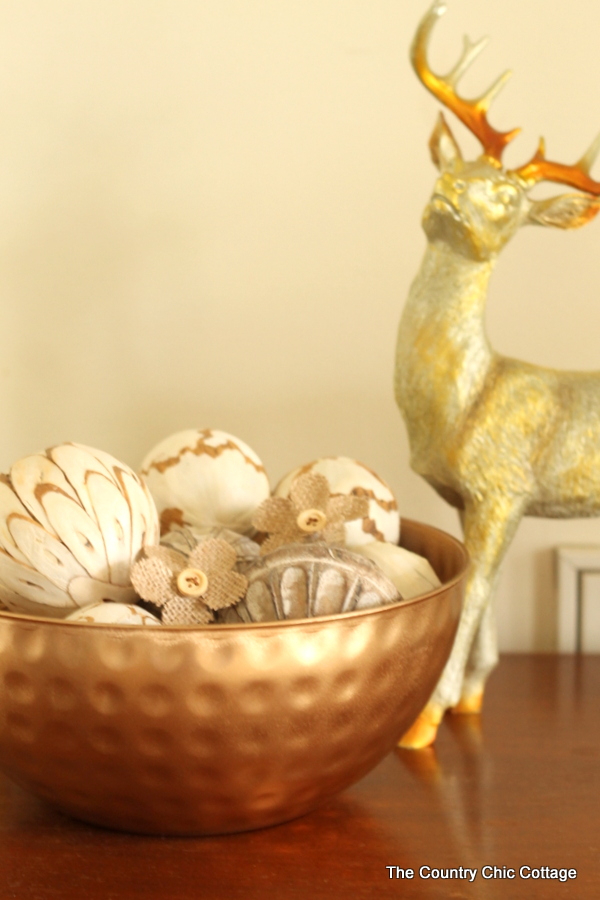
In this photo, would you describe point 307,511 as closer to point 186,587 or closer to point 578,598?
point 186,587

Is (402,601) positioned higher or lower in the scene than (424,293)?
lower

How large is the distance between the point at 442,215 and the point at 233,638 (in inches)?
12.8

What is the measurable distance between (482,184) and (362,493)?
22 cm

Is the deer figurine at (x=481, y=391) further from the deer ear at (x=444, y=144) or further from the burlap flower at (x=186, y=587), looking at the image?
the burlap flower at (x=186, y=587)

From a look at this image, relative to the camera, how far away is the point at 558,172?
588 millimetres

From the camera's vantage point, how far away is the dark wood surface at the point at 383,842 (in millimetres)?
398

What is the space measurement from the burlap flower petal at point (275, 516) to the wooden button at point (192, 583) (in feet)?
0.26

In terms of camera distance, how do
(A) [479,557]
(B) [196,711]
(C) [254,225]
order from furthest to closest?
(C) [254,225] → (A) [479,557] → (B) [196,711]

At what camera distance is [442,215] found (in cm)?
56

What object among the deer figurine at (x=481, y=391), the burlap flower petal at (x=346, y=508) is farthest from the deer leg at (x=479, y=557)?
the burlap flower petal at (x=346, y=508)

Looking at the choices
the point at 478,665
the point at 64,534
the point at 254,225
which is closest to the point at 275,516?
the point at 64,534

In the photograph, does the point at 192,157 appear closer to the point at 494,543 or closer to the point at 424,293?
the point at 424,293

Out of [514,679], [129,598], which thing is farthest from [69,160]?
[514,679]

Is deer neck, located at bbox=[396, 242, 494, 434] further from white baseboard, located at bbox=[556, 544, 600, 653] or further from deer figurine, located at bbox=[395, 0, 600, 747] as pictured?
white baseboard, located at bbox=[556, 544, 600, 653]
